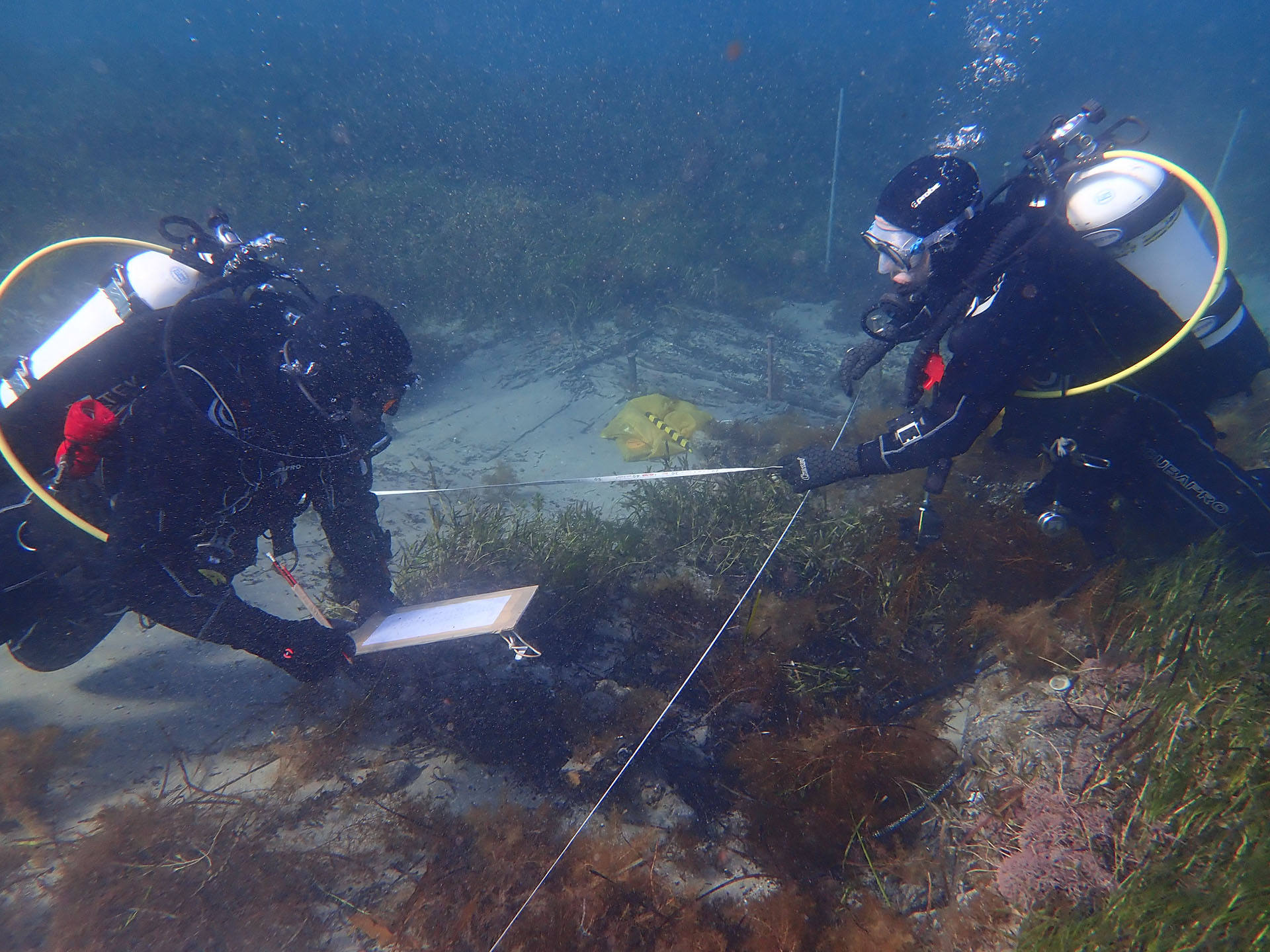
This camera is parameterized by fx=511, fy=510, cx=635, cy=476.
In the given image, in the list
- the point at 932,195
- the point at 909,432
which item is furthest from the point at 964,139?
the point at 909,432

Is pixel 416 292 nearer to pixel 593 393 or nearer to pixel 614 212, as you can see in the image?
pixel 593 393

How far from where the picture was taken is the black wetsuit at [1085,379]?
2766 millimetres

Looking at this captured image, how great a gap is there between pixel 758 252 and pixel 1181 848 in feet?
51.4

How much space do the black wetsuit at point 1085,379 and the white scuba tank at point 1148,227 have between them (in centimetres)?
7

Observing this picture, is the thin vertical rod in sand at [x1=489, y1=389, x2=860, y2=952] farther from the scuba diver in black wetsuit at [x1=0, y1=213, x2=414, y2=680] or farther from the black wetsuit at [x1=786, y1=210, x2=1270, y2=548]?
the scuba diver in black wetsuit at [x1=0, y1=213, x2=414, y2=680]

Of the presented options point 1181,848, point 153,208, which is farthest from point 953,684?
point 153,208

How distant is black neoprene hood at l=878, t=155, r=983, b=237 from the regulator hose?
0.75 metres

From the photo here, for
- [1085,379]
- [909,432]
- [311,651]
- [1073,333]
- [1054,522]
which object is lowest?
[1054,522]

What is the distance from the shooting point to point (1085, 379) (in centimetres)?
297

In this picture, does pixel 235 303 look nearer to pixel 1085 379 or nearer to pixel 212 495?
pixel 212 495

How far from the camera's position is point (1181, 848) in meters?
1.94

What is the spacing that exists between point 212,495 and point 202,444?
12.0 inches

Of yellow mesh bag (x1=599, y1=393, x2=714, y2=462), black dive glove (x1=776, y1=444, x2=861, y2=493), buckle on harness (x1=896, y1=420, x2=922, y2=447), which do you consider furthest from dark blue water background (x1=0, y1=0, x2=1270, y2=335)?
buckle on harness (x1=896, y1=420, x2=922, y2=447)

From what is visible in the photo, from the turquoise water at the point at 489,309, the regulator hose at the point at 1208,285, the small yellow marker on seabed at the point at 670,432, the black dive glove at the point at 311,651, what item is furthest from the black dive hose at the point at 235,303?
the regulator hose at the point at 1208,285
